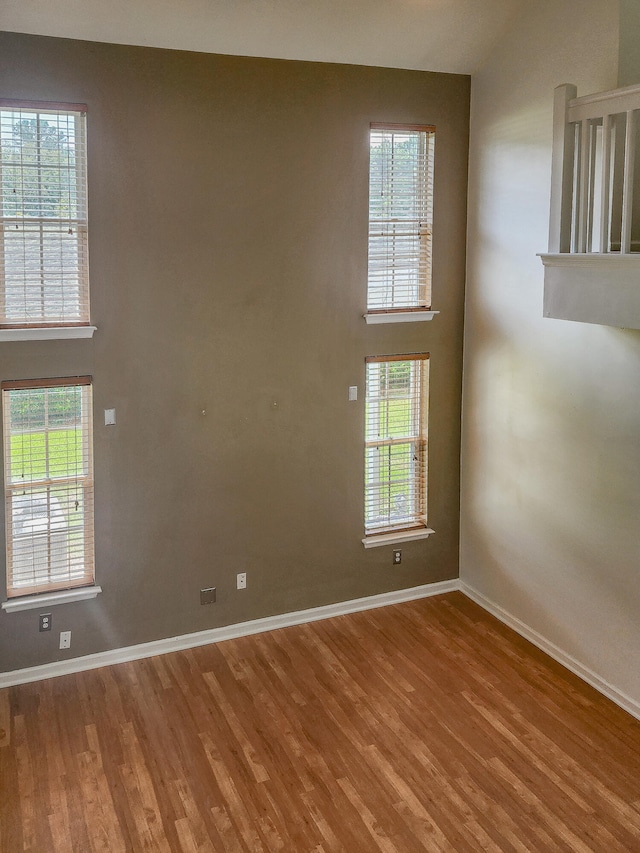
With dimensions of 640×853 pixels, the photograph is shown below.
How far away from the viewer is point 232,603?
599 centimetres

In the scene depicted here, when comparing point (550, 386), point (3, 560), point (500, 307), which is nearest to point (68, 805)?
point (3, 560)

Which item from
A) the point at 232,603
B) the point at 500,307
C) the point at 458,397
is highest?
the point at 500,307

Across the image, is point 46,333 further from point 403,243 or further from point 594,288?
point 594,288

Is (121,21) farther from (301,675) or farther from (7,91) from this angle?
(301,675)

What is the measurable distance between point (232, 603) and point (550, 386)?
2637 mm

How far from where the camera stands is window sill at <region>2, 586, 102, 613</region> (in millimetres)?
5277

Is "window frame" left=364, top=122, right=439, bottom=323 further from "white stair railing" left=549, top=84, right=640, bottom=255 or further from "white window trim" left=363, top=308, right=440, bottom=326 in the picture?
"white stair railing" left=549, top=84, right=640, bottom=255

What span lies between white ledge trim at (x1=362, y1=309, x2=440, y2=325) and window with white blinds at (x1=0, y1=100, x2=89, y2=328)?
1984 millimetres

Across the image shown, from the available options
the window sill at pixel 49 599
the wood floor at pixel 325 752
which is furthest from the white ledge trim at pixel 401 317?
the window sill at pixel 49 599

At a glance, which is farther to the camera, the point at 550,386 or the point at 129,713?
the point at 550,386

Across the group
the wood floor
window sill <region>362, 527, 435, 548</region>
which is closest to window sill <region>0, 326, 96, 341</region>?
the wood floor

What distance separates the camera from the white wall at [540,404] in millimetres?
5062

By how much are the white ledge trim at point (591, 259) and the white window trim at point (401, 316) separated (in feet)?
5.18

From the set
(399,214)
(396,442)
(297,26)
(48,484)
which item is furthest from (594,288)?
(48,484)
